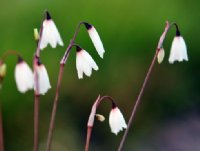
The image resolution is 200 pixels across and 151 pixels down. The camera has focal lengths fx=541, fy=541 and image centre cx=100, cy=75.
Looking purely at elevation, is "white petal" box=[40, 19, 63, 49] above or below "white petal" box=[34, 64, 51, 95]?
above

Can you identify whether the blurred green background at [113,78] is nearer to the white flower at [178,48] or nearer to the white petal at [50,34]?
the white flower at [178,48]

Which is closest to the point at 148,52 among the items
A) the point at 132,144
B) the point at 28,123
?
the point at 132,144

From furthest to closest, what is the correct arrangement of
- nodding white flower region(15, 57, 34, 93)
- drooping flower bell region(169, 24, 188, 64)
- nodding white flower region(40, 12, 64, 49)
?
drooping flower bell region(169, 24, 188, 64) → nodding white flower region(40, 12, 64, 49) → nodding white flower region(15, 57, 34, 93)

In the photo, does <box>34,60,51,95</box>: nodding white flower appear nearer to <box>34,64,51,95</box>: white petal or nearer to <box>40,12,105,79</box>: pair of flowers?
<box>34,64,51,95</box>: white petal

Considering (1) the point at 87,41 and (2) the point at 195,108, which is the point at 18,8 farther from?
(2) the point at 195,108

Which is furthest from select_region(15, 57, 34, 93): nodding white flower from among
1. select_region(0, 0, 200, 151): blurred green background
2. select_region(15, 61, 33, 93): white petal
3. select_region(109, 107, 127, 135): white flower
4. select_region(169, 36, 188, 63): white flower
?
select_region(0, 0, 200, 151): blurred green background

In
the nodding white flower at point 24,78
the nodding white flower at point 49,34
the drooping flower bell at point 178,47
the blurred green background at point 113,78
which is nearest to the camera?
the nodding white flower at point 24,78

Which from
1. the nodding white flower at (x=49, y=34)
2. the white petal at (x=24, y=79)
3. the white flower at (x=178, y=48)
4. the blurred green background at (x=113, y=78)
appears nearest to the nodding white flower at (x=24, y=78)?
the white petal at (x=24, y=79)

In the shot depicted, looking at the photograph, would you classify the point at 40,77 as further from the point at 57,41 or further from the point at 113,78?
the point at 113,78

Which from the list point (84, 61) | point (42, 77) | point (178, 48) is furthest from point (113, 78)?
point (42, 77)
